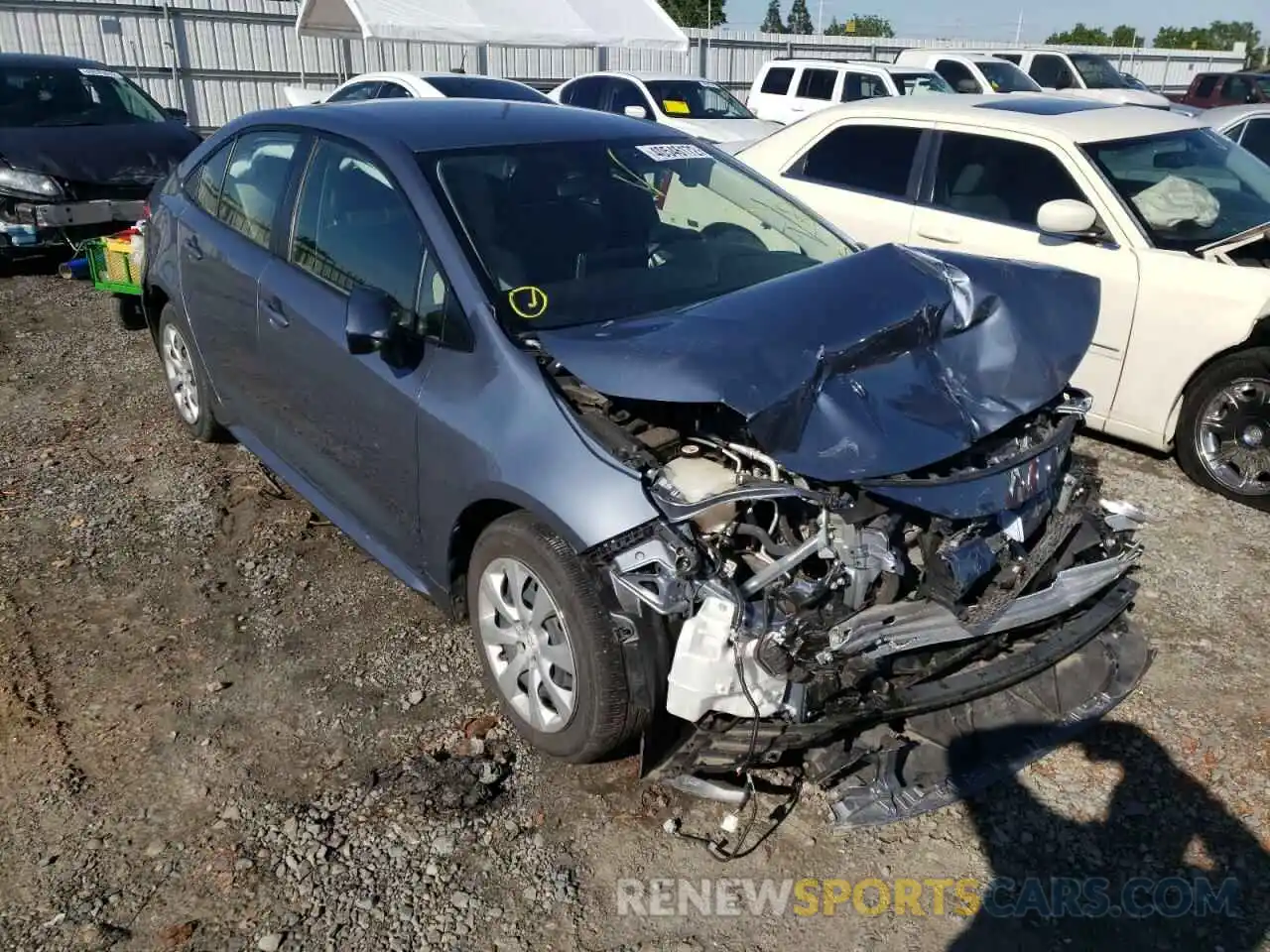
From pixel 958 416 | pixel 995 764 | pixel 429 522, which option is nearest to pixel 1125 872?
pixel 995 764

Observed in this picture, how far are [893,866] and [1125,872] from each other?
2.06 feet

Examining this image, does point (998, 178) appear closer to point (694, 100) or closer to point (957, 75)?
A: point (694, 100)

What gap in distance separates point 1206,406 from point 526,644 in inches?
142

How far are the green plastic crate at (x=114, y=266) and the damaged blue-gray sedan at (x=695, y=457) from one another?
10.7 ft

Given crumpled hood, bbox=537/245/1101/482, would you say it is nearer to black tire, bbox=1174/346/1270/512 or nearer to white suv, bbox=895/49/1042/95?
black tire, bbox=1174/346/1270/512

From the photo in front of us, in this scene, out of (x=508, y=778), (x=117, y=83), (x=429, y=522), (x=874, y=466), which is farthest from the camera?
(x=117, y=83)

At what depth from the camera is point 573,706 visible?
294cm

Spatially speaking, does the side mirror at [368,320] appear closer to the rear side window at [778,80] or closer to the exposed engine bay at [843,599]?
the exposed engine bay at [843,599]

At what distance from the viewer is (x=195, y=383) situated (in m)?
5.11

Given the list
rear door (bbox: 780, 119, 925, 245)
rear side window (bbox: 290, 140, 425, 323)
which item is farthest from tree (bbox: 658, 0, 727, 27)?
rear side window (bbox: 290, 140, 425, 323)

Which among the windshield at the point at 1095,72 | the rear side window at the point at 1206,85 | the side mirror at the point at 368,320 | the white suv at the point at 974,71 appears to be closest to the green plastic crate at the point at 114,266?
the side mirror at the point at 368,320

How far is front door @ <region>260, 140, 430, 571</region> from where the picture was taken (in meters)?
3.37

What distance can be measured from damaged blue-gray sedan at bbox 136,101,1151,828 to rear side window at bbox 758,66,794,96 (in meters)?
13.9

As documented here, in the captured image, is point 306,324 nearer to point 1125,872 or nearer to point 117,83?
point 1125,872
